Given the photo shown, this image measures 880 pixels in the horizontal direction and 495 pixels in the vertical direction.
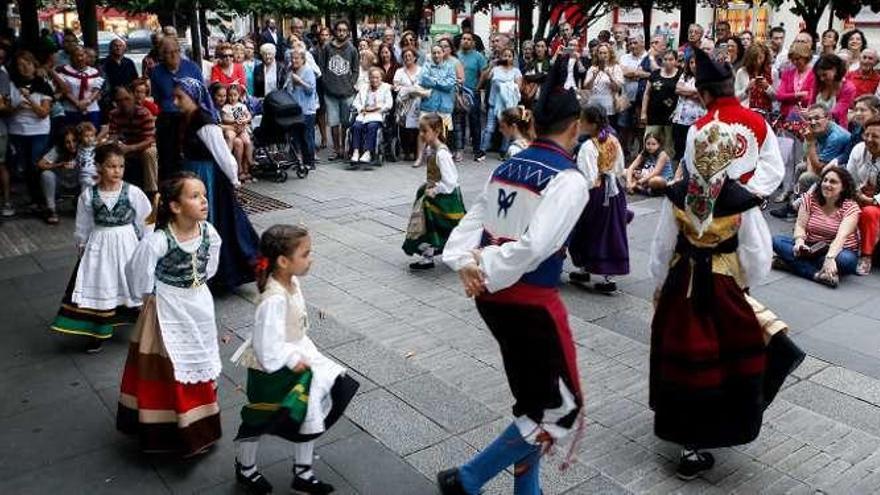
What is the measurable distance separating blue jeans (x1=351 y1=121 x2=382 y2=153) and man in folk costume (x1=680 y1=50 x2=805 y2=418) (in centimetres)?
851

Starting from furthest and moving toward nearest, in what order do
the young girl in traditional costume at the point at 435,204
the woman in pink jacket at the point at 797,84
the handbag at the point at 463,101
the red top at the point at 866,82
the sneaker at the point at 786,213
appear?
the handbag at the point at 463,101
the woman in pink jacket at the point at 797,84
the red top at the point at 866,82
the sneaker at the point at 786,213
the young girl in traditional costume at the point at 435,204

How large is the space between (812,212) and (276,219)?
5513mm

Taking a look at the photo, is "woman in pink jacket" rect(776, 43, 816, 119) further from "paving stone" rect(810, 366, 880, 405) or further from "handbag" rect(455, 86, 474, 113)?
"paving stone" rect(810, 366, 880, 405)

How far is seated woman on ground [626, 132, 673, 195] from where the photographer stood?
10.5 metres

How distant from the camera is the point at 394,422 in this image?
4.68 meters

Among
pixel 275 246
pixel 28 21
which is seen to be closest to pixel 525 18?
pixel 28 21

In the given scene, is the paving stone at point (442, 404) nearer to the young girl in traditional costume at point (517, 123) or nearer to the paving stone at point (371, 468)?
the paving stone at point (371, 468)

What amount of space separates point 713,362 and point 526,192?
135 centimetres

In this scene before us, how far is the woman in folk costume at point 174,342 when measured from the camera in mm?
4223

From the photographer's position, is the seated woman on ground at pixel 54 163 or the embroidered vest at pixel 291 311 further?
the seated woman on ground at pixel 54 163

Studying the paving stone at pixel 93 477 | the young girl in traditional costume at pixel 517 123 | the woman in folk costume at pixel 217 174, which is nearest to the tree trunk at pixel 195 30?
the woman in folk costume at pixel 217 174

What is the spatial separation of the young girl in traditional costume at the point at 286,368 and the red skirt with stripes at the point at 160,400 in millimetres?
502

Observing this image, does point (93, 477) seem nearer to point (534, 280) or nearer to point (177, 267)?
point (177, 267)

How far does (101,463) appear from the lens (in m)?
4.26
